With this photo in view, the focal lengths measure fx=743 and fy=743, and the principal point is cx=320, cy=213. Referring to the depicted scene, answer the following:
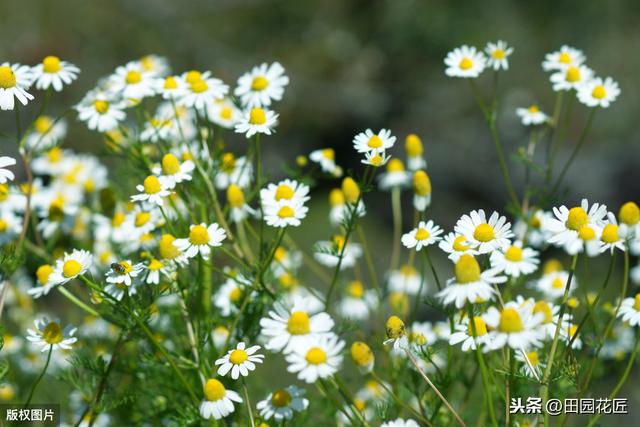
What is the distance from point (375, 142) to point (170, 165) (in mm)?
315

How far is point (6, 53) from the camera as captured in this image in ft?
15.4

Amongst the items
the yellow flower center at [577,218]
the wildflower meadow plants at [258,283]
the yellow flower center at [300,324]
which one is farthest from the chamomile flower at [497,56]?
the yellow flower center at [300,324]

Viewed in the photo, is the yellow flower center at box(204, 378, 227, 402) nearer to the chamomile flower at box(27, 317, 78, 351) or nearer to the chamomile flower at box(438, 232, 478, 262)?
the chamomile flower at box(27, 317, 78, 351)

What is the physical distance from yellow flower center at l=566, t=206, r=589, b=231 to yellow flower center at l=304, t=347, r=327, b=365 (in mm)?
380

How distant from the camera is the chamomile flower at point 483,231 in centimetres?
97

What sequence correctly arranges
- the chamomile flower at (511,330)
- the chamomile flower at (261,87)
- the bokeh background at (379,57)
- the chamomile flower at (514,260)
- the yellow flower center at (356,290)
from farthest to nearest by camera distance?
the bokeh background at (379,57) < the yellow flower center at (356,290) < the chamomile flower at (261,87) < the chamomile flower at (514,260) < the chamomile flower at (511,330)

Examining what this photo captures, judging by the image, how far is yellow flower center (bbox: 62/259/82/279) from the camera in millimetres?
1031

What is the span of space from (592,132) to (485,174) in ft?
3.08

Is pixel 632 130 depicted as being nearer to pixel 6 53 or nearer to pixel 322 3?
pixel 322 3

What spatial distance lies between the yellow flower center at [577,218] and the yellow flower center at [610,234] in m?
0.04

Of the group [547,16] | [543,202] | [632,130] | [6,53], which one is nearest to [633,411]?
[543,202]

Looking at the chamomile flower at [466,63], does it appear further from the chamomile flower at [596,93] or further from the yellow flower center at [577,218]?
the yellow flower center at [577,218]

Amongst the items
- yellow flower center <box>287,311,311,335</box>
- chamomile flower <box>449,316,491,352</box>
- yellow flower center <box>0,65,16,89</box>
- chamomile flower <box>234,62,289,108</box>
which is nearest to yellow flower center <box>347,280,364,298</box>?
chamomile flower <box>234,62,289,108</box>

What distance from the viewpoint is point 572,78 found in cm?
136
